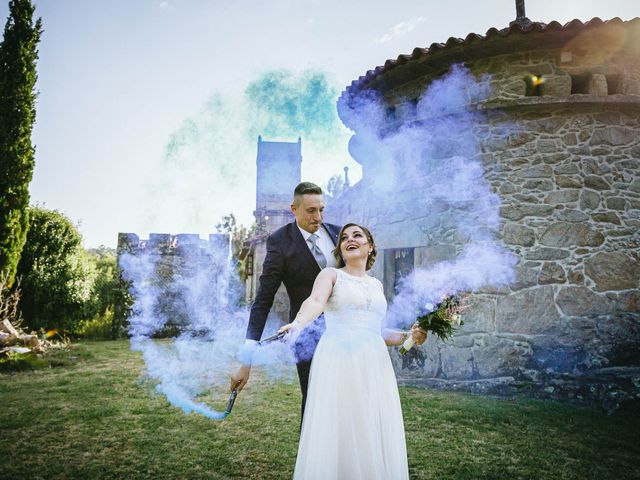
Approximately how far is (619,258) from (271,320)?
9.19 m

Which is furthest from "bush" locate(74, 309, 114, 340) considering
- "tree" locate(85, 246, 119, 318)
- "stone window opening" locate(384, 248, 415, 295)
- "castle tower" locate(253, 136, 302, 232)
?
"castle tower" locate(253, 136, 302, 232)

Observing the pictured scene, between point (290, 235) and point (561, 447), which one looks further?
point (561, 447)

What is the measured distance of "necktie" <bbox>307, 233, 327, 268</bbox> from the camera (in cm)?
304

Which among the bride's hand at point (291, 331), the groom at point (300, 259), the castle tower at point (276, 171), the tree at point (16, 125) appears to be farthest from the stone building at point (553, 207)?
the castle tower at point (276, 171)

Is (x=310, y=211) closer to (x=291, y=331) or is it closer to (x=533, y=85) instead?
(x=291, y=331)

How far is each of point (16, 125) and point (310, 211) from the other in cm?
1235

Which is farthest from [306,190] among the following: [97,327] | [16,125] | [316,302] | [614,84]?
[97,327]

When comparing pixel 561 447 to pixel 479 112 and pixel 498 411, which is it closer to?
pixel 498 411

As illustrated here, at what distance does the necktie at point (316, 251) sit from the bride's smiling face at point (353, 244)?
23cm

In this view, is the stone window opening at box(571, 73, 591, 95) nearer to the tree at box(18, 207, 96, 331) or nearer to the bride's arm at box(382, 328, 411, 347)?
the bride's arm at box(382, 328, 411, 347)

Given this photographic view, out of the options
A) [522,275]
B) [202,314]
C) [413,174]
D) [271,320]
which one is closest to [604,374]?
[522,275]

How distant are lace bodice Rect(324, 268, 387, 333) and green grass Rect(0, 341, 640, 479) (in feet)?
5.30

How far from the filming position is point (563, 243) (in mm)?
6031

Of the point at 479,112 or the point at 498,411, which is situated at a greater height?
the point at 479,112
